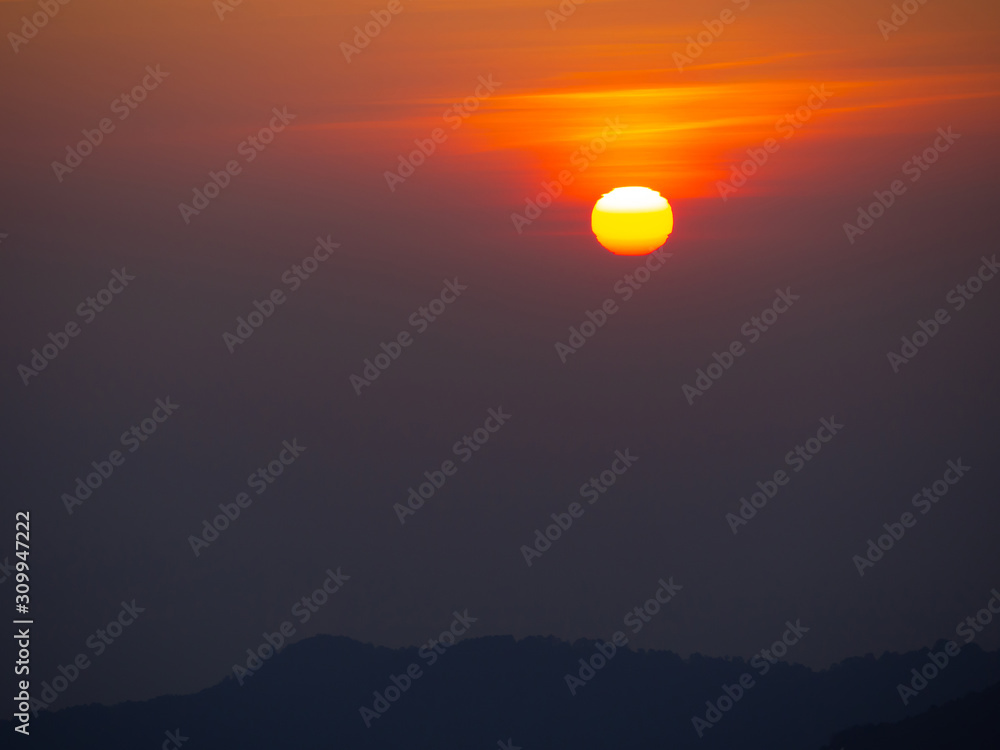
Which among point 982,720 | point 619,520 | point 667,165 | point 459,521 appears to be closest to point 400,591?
point 459,521

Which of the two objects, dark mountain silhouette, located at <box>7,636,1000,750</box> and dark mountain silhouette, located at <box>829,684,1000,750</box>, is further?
dark mountain silhouette, located at <box>829,684,1000,750</box>

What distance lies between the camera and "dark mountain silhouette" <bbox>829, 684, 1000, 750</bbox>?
15570 millimetres

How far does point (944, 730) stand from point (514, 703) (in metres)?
8.71

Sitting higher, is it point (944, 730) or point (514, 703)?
point (514, 703)

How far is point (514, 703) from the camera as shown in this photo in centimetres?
1977

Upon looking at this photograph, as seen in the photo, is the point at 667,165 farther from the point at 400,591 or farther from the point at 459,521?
the point at 400,591

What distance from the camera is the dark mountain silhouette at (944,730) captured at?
15570 mm

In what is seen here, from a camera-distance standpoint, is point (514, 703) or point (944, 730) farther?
point (514, 703)

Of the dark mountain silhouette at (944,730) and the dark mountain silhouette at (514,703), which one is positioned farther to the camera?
the dark mountain silhouette at (944,730)

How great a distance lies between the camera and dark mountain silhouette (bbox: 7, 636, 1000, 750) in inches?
573

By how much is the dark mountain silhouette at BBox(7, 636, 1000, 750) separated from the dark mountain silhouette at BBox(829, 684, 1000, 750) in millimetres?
220

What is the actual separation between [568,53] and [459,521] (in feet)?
26.2

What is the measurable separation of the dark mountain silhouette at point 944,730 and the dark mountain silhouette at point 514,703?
22 cm

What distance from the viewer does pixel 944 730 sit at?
1587 centimetres
